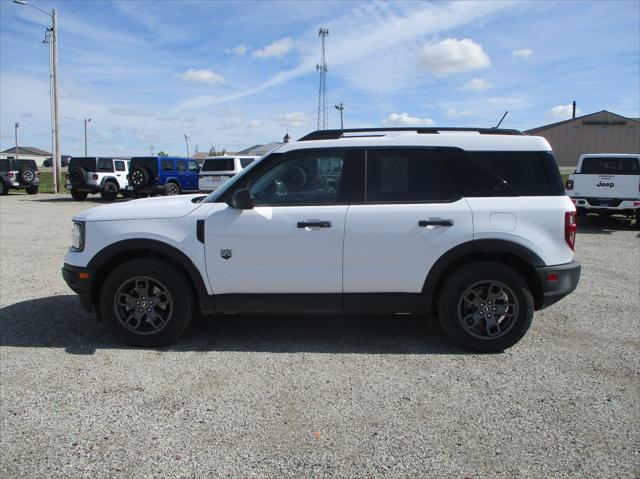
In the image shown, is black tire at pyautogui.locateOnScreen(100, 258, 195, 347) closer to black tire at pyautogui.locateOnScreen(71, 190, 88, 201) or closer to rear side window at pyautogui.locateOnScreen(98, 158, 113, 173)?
rear side window at pyautogui.locateOnScreen(98, 158, 113, 173)

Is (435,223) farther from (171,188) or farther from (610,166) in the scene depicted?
(171,188)

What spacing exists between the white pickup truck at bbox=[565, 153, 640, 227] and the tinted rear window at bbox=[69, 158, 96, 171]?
717 inches

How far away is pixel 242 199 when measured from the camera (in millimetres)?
4445

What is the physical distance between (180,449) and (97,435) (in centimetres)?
57

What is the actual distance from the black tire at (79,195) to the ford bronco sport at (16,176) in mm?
4649

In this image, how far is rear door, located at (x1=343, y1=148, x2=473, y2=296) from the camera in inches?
177

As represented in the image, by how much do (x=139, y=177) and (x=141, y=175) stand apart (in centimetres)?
13

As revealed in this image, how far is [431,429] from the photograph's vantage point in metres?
3.34

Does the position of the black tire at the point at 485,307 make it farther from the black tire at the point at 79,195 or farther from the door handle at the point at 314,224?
the black tire at the point at 79,195

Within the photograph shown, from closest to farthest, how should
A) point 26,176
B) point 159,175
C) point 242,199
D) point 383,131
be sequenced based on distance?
1. point 242,199
2. point 383,131
3. point 159,175
4. point 26,176

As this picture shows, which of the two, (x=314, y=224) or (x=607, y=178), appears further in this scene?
(x=607, y=178)

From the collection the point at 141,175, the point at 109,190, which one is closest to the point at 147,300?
the point at 141,175

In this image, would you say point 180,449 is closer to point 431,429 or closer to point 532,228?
point 431,429

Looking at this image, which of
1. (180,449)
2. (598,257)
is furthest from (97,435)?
(598,257)
